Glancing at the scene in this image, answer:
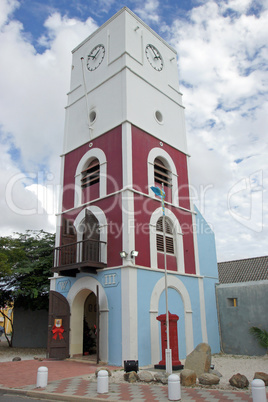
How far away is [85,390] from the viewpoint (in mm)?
8148

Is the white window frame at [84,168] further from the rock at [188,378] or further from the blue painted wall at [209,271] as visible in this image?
the rock at [188,378]

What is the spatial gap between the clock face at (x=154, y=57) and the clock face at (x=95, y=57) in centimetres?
234

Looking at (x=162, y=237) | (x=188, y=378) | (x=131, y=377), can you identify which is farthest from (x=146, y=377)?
(x=162, y=237)

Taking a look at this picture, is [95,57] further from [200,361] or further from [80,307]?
[200,361]

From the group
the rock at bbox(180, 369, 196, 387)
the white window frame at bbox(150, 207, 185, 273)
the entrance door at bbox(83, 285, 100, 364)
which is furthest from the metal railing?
the rock at bbox(180, 369, 196, 387)

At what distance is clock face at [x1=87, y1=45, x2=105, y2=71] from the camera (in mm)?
18141

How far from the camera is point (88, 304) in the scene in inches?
656

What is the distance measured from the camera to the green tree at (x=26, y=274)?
1733 cm

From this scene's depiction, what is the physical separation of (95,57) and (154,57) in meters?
3.11

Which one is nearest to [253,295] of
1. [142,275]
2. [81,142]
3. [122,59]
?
[142,275]

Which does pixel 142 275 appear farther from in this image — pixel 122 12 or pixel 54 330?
pixel 122 12

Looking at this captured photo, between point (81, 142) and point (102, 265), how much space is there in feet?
22.0

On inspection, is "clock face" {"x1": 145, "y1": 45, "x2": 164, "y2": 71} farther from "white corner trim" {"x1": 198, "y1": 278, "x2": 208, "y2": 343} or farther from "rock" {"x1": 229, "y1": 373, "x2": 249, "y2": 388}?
"rock" {"x1": 229, "y1": 373, "x2": 249, "y2": 388}

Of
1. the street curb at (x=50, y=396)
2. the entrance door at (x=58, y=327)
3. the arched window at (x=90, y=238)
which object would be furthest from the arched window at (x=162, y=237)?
the street curb at (x=50, y=396)
